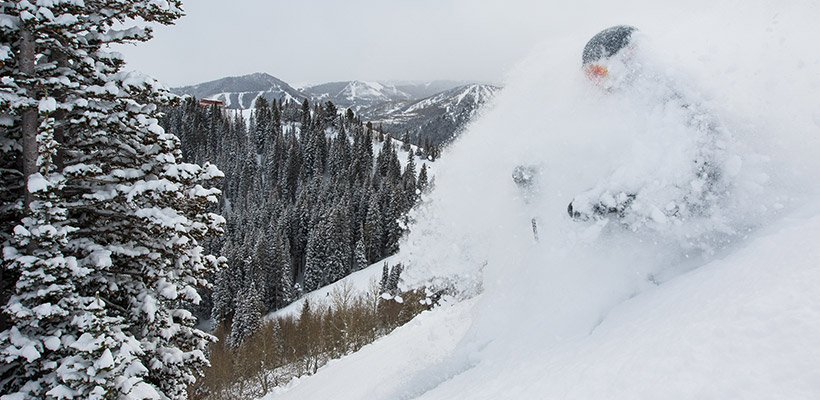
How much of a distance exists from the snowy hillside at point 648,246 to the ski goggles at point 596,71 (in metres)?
0.23

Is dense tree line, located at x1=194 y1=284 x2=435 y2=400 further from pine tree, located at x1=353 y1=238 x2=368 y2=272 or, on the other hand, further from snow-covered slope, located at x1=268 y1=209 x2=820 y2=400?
snow-covered slope, located at x1=268 y1=209 x2=820 y2=400

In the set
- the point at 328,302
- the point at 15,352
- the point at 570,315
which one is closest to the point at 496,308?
the point at 570,315

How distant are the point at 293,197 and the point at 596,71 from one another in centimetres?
9474

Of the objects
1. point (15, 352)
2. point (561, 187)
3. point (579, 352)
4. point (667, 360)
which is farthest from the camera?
point (561, 187)

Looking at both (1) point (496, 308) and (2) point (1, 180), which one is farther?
(1) point (496, 308)

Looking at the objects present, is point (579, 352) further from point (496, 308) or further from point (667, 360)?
point (496, 308)

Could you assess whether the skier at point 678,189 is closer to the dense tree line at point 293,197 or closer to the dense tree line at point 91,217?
the dense tree line at point 91,217

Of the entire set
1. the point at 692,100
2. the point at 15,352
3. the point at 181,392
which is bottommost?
the point at 181,392

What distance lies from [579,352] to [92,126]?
756 centimetres

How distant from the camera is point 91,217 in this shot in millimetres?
7531

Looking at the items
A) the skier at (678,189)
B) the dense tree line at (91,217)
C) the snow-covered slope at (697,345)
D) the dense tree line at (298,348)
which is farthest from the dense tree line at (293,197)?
the snow-covered slope at (697,345)

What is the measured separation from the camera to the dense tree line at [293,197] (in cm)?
7025

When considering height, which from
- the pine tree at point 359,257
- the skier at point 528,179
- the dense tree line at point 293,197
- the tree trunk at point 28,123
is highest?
the tree trunk at point 28,123

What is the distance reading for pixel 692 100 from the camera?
6852 mm
